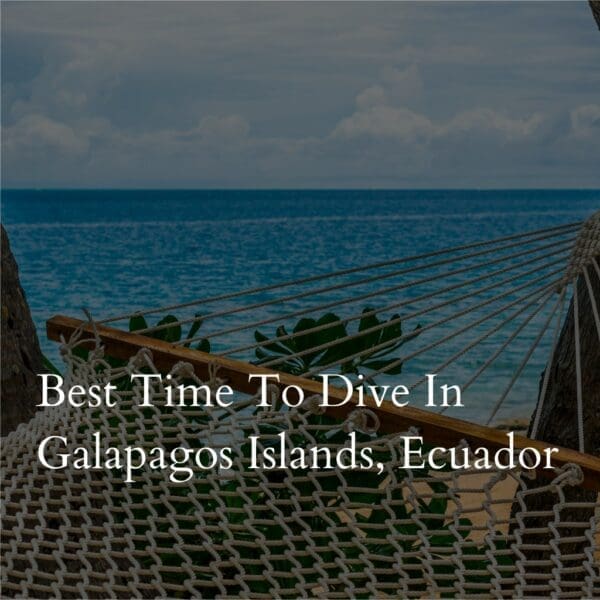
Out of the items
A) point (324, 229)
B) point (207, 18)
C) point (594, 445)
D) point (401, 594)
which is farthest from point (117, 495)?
point (207, 18)

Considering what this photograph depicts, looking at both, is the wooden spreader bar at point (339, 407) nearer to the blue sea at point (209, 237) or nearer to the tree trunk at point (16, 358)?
the tree trunk at point (16, 358)

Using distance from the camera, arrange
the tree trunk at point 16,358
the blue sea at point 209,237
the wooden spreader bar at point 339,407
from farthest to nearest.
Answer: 1. the blue sea at point 209,237
2. the tree trunk at point 16,358
3. the wooden spreader bar at point 339,407

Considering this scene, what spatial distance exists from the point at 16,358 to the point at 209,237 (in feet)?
67.1

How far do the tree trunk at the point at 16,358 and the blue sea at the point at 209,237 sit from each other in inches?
238

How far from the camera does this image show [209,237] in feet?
72.9

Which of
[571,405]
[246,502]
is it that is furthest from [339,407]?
[571,405]

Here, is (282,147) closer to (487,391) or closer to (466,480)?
(487,391)

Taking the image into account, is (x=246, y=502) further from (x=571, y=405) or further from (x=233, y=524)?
(x=571, y=405)

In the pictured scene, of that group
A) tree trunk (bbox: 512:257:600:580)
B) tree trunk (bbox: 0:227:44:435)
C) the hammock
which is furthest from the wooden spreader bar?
tree trunk (bbox: 512:257:600:580)

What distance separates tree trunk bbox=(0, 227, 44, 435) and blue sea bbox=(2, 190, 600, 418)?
6.05 m

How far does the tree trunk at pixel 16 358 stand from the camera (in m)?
1.90

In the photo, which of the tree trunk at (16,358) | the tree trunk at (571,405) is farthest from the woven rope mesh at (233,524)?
the tree trunk at (571,405)

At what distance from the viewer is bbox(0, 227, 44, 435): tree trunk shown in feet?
6.23

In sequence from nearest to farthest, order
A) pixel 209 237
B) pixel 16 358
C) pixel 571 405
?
1. pixel 16 358
2. pixel 571 405
3. pixel 209 237
